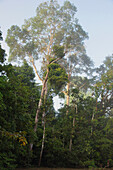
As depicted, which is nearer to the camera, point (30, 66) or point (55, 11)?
point (30, 66)

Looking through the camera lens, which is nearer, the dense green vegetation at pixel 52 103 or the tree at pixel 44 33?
the dense green vegetation at pixel 52 103

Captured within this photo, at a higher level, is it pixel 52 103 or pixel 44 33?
pixel 44 33

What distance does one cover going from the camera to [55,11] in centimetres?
2539

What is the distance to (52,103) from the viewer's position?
17500mm

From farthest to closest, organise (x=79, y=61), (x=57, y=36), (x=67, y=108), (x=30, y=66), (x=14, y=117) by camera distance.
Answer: (x=79, y=61), (x=57, y=36), (x=30, y=66), (x=67, y=108), (x=14, y=117)

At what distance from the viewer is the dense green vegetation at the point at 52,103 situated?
35.2 ft

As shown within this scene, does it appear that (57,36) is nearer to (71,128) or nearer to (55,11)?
(55,11)

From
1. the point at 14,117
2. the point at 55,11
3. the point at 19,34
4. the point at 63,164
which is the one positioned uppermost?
the point at 55,11

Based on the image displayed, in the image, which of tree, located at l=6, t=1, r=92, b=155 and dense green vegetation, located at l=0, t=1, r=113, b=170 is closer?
dense green vegetation, located at l=0, t=1, r=113, b=170

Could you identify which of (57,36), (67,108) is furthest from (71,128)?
(57,36)

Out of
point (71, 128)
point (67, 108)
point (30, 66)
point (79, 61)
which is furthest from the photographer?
point (79, 61)

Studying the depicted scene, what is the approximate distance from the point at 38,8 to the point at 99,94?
14.5 metres

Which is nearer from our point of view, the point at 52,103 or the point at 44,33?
the point at 52,103

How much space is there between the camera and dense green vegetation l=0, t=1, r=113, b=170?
10742 millimetres
